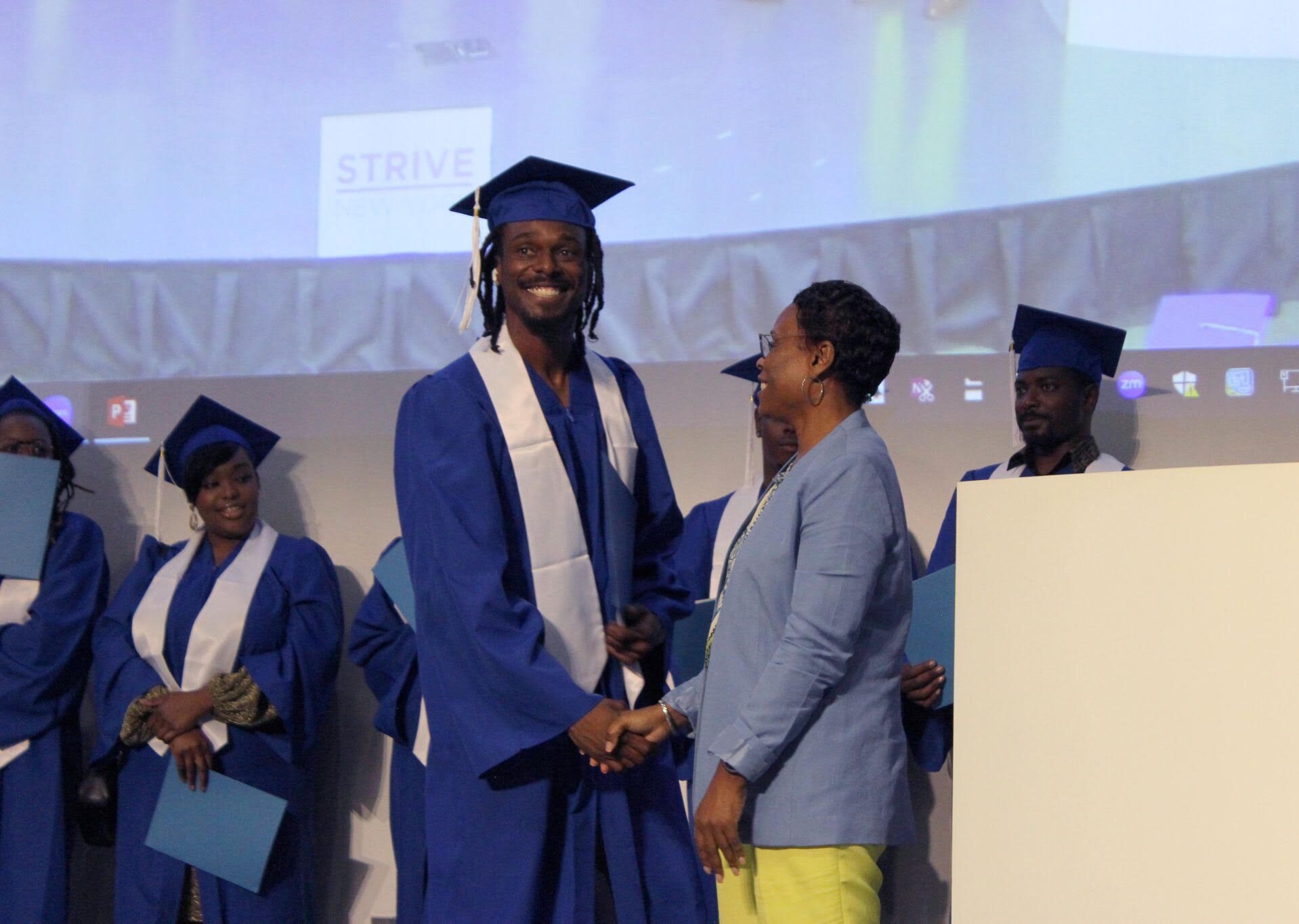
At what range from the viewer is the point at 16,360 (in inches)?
188

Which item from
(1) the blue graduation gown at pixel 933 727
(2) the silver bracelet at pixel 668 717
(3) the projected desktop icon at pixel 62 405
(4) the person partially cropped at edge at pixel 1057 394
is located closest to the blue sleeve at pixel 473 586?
(2) the silver bracelet at pixel 668 717

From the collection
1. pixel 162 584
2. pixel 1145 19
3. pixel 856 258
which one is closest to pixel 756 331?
pixel 856 258

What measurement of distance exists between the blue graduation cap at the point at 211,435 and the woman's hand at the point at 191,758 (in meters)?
0.85

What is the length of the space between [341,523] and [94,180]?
1.46 m

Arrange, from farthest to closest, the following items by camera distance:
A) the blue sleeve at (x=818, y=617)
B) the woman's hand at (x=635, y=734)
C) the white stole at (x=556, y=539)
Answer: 1. the white stole at (x=556, y=539)
2. the woman's hand at (x=635, y=734)
3. the blue sleeve at (x=818, y=617)

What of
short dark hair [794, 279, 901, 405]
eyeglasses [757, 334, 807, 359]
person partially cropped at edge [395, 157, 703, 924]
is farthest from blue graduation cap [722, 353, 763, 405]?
short dark hair [794, 279, 901, 405]

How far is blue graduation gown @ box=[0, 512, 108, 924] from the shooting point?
4.07 m

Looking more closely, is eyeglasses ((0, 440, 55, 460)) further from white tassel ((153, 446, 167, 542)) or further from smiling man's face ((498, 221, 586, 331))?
smiling man's face ((498, 221, 586, 331))

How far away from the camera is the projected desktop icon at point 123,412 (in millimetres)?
4730

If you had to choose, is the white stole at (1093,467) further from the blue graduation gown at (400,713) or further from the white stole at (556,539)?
the blue graduation gown at (400,713)

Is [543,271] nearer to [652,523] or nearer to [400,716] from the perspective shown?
[652,523]

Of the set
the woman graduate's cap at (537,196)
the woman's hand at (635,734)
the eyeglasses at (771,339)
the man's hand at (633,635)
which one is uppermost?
the woman graduate's cap at (537,196)

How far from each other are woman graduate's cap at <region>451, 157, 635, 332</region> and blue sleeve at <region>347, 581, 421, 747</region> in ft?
5.09

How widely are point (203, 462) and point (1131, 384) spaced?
2740mm
